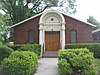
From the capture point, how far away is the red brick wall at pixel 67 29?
989 inches

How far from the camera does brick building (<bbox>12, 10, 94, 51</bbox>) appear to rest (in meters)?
25.0

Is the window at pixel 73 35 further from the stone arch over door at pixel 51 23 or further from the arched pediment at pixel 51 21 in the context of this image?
the arched pediment at pixel 51 21

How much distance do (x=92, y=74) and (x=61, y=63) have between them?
5.97 feet

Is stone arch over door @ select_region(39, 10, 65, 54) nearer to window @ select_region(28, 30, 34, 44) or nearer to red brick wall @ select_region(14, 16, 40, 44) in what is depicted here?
red brick wall @ select_region(14, 16, 40, 44)

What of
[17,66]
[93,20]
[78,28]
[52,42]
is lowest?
[17,66]

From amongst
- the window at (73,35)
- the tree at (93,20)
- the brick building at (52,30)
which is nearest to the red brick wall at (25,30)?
the brick building at (52,30)

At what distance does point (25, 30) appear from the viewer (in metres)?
25.6

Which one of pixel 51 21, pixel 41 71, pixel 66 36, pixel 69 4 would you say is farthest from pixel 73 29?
pixel 69 4

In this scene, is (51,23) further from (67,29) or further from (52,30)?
(67,29)

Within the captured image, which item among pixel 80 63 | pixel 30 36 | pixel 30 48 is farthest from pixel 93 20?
pixel 80 63

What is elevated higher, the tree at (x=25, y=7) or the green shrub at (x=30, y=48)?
the tree at (x=25, y=7)

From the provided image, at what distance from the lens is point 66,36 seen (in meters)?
25.1

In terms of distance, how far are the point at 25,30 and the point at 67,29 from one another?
16.9ft

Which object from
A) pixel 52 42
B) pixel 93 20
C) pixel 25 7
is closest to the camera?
pixel 52 42
